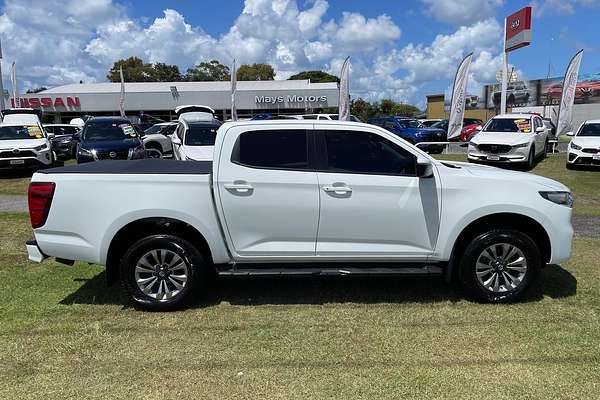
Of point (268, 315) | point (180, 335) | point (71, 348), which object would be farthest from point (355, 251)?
point (71, 348)

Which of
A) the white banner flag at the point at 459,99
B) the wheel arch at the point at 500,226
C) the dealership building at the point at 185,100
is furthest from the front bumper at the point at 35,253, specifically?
the dealership building at the point at 185,100

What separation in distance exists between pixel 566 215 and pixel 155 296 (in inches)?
A: 158

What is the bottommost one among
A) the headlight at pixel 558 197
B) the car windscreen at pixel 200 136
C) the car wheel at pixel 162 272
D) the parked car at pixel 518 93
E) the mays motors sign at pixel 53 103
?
the car wheel at pixel 162 272

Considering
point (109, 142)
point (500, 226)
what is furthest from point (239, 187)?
point (109, 142)

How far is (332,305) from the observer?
16.2ft

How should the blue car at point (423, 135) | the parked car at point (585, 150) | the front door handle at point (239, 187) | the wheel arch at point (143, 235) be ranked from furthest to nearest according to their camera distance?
1. the blue car at point (423, 135)
2. the parked car at point (585, 150)
3. the wheel arch at point (143, 235)
4. the front door handle at point (239, 187)

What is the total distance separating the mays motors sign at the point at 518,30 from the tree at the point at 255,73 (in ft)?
222

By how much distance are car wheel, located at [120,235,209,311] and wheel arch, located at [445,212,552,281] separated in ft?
7.90

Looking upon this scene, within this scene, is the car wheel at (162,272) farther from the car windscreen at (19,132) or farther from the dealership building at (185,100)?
the dealership building at (185,100)

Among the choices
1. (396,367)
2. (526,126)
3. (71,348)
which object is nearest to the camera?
(396,367)

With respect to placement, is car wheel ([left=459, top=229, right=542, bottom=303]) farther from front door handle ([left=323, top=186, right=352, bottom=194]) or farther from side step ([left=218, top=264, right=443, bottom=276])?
front door handle ([left=323, top=186, right=352, bottom=194])

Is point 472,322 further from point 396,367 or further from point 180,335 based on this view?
point 180,335

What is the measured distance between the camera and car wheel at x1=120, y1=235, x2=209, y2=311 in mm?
4699

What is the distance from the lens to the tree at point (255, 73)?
87.4 m
